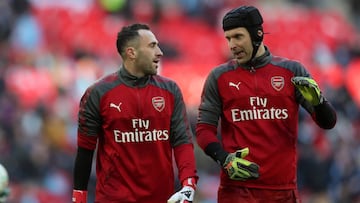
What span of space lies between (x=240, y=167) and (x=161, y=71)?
1127cm

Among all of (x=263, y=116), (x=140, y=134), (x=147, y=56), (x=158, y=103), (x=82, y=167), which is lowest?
(x=82, y=167)

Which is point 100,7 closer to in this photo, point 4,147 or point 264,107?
point 4,147

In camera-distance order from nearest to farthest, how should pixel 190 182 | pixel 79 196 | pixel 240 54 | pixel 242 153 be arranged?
pixel 242 153 → pixel 190 182 → pixel 240 54 → pixel 79 196

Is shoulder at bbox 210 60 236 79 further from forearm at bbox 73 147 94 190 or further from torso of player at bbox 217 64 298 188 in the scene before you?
forearm at bbox 73 147 94 190

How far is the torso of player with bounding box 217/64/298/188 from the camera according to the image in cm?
932

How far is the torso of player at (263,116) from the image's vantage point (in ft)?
30.6

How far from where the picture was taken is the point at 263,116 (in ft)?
30.7

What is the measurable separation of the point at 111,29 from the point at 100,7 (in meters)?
0.55

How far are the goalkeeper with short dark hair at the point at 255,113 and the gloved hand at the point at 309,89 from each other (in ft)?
0.52

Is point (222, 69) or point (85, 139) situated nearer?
point (85, 139)

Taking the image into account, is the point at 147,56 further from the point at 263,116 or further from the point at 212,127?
the point at 263,116

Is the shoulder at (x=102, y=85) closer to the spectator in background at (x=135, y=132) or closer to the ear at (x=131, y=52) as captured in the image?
the spectator in background at (x=135, y=132)

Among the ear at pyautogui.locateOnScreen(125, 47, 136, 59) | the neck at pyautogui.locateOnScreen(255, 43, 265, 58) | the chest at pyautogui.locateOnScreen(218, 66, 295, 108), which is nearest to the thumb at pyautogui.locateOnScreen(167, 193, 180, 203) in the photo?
the chest at pyautogui.locateOnScreen(218, 66, 295, 108)

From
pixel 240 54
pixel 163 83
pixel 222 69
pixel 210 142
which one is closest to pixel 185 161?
pixel 210 142
